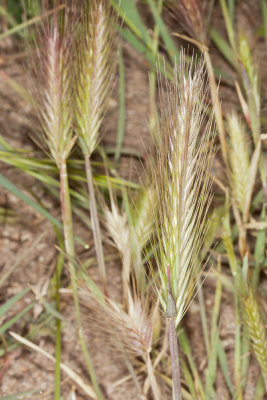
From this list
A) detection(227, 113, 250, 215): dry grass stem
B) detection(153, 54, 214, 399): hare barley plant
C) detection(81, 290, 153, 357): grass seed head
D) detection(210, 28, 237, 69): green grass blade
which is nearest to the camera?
detection(153, 54, 214, 399): hare barley plant

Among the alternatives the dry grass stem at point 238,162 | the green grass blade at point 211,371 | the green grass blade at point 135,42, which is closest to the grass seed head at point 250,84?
the dry grass stem at point 238,162

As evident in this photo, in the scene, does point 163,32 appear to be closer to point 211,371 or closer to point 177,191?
point 177,191

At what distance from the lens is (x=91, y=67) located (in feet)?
2.27

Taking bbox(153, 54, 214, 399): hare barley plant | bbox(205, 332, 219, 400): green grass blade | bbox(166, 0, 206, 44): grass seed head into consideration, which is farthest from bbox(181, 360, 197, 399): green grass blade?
bbox(166, 0, 206, 44): grass seed head

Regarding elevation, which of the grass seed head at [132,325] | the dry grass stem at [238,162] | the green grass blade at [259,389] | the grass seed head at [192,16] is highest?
the grass seed head at [192,16]

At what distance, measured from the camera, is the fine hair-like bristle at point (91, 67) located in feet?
2.24

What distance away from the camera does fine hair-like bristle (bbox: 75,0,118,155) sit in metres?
0.68

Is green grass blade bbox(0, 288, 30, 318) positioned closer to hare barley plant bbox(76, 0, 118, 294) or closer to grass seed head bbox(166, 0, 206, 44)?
hare barley plant bbox(76, 0, 118, 294)

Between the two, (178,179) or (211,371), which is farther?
(211,371)

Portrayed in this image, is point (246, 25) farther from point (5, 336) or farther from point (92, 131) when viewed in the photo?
point (5, 336)

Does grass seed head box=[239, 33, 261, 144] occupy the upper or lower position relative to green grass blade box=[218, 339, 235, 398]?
upper

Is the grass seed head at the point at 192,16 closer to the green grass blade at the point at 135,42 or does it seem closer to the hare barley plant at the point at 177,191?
the green grass blade at the point at 135,42

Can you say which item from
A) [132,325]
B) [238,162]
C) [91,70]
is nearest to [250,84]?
[238,162]

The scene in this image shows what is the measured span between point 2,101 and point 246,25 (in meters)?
0.48
